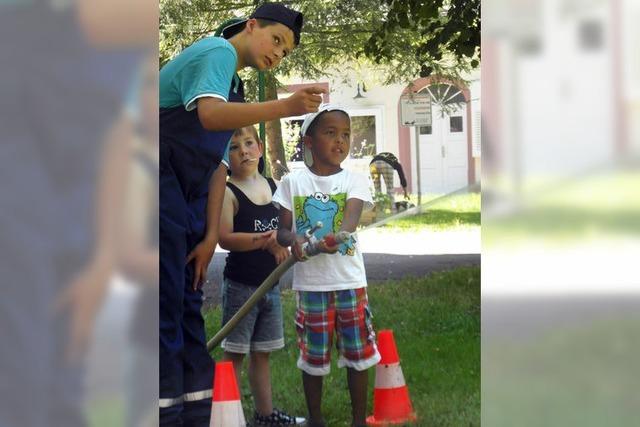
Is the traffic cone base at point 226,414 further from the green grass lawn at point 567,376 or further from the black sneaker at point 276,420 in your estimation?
the green grass lawn at point 567,376

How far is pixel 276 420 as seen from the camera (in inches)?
151

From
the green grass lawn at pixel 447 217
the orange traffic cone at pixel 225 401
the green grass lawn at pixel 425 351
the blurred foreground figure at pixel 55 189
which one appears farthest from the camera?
the green grass lawn at pixel 447 217

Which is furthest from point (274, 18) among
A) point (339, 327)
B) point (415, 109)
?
point (415, 109)

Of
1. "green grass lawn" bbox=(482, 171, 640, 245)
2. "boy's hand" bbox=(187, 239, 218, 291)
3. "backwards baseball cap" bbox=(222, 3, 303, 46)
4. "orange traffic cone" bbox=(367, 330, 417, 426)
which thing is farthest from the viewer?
"orange traffic cone" bbox=(367, 330, 417, 426)

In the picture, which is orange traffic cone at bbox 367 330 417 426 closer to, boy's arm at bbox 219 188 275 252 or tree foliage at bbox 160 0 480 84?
boy's arm at bbox 219 188 275 252

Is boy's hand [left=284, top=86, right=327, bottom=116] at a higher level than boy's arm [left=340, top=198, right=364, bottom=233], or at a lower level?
higher

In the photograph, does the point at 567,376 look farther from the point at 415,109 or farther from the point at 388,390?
the point at 415,109

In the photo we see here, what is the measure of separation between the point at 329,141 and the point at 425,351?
1.89 metres

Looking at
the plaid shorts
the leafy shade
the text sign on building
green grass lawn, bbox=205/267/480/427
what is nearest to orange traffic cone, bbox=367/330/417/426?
green grass lawn, bbox=205/267/480/427

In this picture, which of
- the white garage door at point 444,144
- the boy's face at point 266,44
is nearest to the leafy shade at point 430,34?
the white garage door at point 444,144

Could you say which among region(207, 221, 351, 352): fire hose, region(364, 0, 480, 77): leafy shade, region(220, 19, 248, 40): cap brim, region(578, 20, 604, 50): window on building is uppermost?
region(364, 0, 480, 77): leafy shade

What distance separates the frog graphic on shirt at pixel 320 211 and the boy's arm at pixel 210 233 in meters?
0.77

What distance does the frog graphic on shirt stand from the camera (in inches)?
142

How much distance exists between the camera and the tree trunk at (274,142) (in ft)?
17.5
